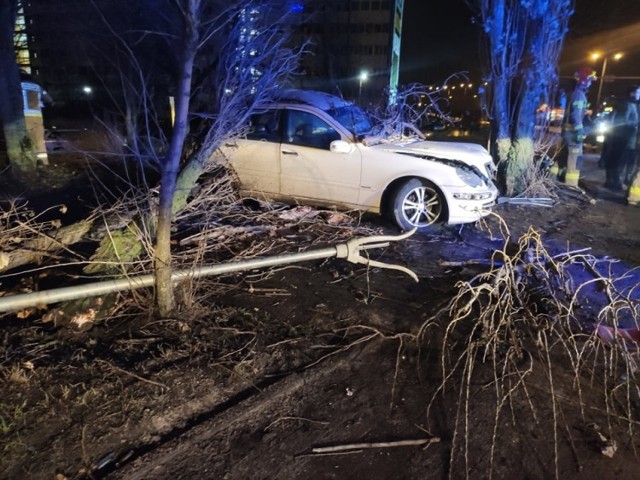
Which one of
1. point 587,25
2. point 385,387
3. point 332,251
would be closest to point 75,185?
point 332,251

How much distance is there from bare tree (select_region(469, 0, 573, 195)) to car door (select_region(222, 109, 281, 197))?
502 cm

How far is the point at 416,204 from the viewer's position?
624 cm

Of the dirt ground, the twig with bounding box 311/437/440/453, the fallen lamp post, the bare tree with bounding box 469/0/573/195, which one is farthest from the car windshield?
the twig with bounding box 311/437/440/453

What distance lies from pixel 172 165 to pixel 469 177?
4.22 metres

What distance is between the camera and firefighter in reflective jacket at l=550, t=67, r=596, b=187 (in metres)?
9.34

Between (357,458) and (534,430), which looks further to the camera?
(534,430)

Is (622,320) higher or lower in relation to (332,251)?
lower

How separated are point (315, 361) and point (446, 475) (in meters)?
1.17

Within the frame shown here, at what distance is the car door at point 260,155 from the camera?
6.59m

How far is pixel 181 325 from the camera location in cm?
346

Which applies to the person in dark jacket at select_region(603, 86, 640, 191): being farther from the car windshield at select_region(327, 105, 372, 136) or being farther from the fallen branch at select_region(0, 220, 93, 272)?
the fallen branch at select_region(0, 220, 93, 272)

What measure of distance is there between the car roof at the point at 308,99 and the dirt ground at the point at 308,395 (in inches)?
134

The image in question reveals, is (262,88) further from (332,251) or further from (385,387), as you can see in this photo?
(385,387)

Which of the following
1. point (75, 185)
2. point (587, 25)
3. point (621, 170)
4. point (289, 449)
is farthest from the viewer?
point (587, 25)
